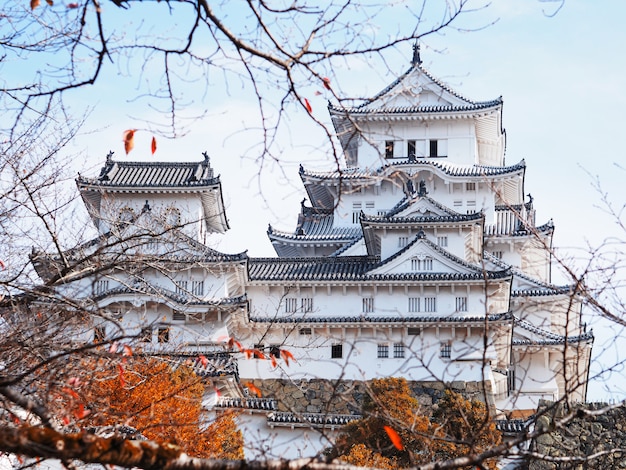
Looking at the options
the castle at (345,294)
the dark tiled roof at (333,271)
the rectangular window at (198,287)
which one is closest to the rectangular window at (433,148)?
the castle at (345,294)

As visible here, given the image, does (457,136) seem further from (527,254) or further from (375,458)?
(375,458)

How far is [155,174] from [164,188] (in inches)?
48.1

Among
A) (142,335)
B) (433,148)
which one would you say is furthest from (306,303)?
(142,335)

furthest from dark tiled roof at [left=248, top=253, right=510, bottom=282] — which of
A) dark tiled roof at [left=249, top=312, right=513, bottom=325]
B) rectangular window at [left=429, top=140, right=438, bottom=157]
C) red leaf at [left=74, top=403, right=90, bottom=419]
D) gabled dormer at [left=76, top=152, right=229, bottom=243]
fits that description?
red leaf at [left=74, top=403, right=90, bottom=419]

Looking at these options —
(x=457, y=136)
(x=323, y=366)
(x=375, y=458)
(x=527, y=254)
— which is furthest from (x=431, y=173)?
(x=375, y=458)

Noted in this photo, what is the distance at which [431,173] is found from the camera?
38.5 m

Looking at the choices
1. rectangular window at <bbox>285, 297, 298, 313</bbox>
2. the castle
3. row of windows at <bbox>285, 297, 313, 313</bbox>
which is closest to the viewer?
the castle

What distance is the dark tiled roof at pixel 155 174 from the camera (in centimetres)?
3344

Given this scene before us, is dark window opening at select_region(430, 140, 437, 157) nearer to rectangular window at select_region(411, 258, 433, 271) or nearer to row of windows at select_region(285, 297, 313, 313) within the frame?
rectangular window at select_region(411, 258, 433, 271)

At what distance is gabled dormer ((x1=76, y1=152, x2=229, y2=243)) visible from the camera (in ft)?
109

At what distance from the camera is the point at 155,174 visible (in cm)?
3447

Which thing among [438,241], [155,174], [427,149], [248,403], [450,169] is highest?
[427,149]

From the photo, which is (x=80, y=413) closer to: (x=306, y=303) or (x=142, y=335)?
(x=142, y=335)

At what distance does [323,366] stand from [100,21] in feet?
83.0
